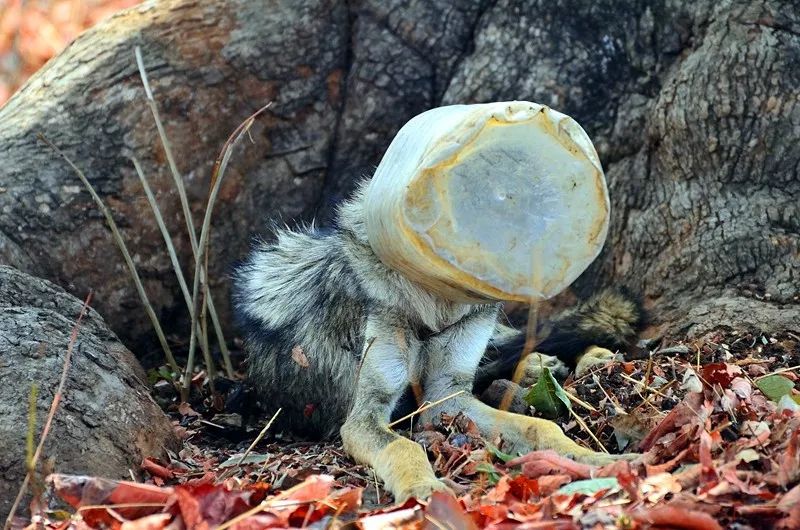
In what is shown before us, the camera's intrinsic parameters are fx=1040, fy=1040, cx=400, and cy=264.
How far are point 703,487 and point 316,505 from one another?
1.35m

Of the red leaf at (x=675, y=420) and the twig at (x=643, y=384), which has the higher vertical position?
the red leaf at (x=675, y=420)

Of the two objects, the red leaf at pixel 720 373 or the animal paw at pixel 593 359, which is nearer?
the red leaf at pixel 720 373

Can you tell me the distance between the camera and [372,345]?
503 cm

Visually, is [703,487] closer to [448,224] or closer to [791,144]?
[448,224]

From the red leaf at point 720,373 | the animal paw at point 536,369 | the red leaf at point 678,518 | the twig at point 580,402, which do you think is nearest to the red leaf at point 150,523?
the red leaf at point 678,518

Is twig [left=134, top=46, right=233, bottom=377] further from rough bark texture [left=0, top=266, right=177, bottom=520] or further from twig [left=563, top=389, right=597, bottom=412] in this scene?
twig [left=563, top=389, right=597, bottom=412]

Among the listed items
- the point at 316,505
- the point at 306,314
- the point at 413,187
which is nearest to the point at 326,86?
the point at 306,314

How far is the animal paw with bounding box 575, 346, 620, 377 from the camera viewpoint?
5.65 meters

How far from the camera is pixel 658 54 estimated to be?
6.62 m

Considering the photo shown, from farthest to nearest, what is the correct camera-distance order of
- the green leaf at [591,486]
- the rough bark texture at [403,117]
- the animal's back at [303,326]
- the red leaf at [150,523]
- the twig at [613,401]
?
the rough bark texture at [403,117] < the animal's back at [303,326] < the twig at [613,401] < the green leaf at [591,486] < the red leaf at [150,523]

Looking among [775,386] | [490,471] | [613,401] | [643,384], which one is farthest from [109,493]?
[775,386]

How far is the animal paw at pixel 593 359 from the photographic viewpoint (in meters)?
5.65

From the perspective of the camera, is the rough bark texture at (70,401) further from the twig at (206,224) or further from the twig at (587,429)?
the twig at (587,429)

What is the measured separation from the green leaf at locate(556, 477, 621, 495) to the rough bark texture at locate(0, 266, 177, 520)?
6.35 ft
